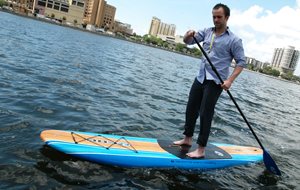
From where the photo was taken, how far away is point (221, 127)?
1230 centimetres

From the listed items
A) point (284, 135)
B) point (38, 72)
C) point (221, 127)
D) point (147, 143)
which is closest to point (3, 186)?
point (147, 143)

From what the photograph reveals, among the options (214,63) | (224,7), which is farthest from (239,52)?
(224,7)

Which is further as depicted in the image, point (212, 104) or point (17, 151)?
point (212, 104)

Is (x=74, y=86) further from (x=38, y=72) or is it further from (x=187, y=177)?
(x=187, y=177)

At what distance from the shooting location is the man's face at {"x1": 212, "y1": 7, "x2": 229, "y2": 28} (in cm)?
639

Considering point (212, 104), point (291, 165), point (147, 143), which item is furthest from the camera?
point (291, 165)

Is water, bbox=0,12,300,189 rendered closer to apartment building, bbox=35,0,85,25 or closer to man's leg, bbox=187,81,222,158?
man's leg, bbox=187,81,222,158

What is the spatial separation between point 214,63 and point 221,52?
0.26m

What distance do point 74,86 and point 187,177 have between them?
8.15 metres

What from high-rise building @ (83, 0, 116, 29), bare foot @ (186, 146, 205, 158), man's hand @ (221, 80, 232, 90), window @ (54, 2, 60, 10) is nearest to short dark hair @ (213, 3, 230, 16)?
man's hand @ (221, 80, 232, 90)

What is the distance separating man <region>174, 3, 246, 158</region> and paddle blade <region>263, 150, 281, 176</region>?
Answer: 1771 millimetres

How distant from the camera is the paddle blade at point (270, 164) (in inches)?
314

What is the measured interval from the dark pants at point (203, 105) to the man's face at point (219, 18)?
1135 mm

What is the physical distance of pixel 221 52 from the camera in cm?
669
